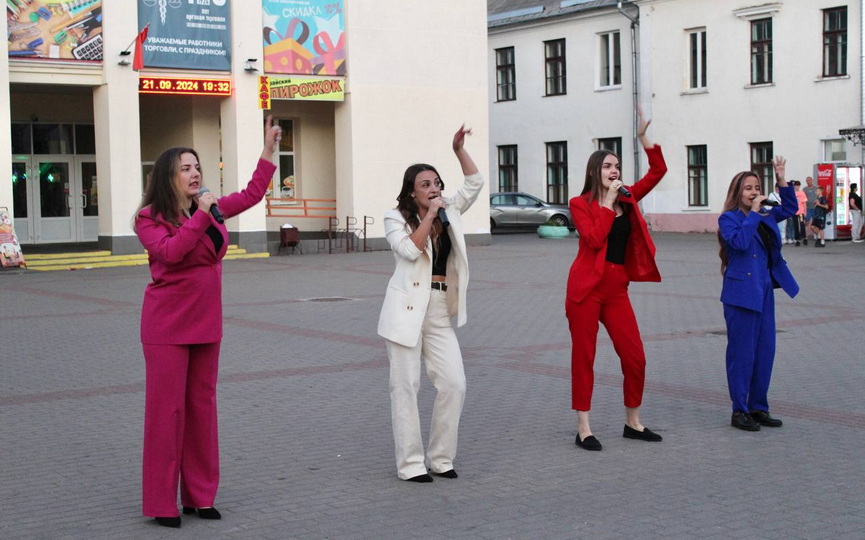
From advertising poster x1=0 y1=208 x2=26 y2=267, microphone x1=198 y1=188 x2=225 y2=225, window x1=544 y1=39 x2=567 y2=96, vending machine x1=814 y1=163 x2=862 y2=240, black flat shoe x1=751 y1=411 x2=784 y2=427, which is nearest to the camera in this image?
microphone x1=198 y1=188 x2=225 y2=225

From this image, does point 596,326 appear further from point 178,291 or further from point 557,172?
point 557,172

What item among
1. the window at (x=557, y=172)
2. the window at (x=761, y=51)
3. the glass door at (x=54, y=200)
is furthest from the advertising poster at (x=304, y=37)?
the window at (x=557, y=172)

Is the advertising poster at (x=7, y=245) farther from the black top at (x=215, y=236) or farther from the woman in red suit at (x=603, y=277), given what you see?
the black top at (x=215, y=236)

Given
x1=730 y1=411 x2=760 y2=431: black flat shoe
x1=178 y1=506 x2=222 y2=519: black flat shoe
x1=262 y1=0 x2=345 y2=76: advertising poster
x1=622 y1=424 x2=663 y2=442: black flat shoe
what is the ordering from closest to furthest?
x1=178 y1=506 x2=222 y2=519: black flat shoe → x1=622 y1=424 x2=663 y2=442: black flat shoe → x1=730 y1=411 x2=760 y2=431: black flat shoe → x1=262 y1=0 x2=345 y2=76: advertising poster

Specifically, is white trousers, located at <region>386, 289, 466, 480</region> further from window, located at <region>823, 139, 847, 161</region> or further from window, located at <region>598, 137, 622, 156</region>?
window, located at <region>598, 137, 622, 156</region>

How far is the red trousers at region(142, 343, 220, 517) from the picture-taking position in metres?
5.51

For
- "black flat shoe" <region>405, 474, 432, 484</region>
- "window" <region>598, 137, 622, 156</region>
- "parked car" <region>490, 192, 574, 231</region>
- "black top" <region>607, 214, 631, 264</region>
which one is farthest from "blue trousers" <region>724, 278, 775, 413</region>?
"window" <region>598, 137, 622, 156</region>

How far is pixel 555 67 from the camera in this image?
41781mm

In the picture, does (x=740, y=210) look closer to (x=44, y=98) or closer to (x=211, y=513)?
(x=211, y=513)

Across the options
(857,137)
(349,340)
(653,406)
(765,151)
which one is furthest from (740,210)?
(765,151)

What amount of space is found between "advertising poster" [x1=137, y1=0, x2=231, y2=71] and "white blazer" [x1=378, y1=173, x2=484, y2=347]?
20.6 meters

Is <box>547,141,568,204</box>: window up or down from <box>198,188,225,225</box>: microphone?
up

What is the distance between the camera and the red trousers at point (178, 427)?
5.51 m

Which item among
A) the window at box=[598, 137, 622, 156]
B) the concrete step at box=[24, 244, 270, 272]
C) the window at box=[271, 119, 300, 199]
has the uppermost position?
the window at box=[598, 137, 622, 156]
